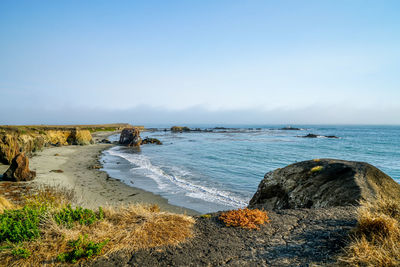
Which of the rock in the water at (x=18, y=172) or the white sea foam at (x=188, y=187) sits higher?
the rock in the water at (x=18, y=172)

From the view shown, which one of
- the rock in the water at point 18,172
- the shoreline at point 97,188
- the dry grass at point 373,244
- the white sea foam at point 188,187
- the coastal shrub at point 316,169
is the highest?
the coastal shrub at point 316,169

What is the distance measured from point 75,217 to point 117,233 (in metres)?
1.15

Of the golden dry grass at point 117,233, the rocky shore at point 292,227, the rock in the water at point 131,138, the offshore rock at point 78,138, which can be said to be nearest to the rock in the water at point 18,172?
the rocky shore at point 292,227

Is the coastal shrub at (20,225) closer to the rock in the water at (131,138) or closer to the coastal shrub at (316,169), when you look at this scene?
the coastal shrub at (316,169)

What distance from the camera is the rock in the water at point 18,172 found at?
1371cm

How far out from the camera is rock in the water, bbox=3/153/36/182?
540 inches

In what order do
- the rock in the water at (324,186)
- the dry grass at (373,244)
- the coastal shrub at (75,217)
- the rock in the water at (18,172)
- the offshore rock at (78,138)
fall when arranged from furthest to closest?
the offshore rock at (78,138)
the rock in the water at (18,172)
the rock in the water at (324,186)
the coastal shrub at (75,217)
the dry grass at (373,244)

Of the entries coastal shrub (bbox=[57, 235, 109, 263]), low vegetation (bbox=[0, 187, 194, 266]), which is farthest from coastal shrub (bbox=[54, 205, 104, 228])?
coastal shrub (bbox=[57, 235, 109, 263])

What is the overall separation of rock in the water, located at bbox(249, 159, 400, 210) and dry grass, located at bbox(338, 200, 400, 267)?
8.32ft

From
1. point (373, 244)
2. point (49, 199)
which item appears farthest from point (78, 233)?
point (373, 244)

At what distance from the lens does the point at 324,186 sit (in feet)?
23.2

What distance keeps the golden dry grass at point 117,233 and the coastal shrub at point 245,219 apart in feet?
2.80

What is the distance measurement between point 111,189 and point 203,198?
6493 millimetres

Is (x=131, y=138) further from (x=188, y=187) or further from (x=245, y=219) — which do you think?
(x=245, y=219)
